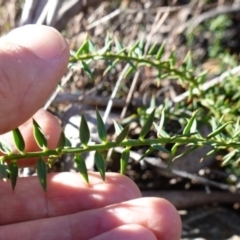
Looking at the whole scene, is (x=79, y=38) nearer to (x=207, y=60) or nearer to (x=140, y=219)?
(x=207, y=60)

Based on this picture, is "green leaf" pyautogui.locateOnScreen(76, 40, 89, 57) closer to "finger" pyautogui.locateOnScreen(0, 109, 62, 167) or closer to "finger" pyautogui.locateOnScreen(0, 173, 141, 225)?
"finger" pyautogui.locateOnScreen(0, 109, 62, 167)

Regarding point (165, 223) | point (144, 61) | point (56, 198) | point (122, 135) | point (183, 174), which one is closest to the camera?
point (122, 135)

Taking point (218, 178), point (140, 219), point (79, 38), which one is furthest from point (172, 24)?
point (140, 219)

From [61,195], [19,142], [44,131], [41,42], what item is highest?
[41,42]

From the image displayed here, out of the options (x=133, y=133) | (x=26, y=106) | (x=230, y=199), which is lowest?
(x=230, y=199)

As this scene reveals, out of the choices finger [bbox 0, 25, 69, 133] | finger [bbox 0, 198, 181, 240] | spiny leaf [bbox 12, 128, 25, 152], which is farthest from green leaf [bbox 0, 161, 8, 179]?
finger [bbox 0, 198, 181, 240]

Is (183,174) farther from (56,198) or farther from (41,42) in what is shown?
(41,42)

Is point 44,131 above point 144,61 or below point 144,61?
below

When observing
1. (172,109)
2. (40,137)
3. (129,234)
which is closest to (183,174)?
(172,109)

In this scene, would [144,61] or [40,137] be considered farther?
[144,61]
